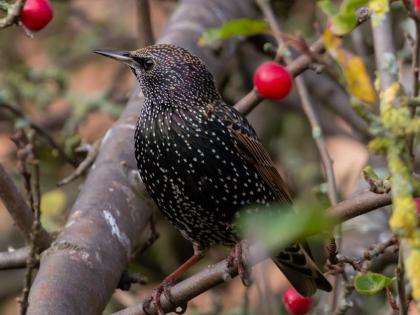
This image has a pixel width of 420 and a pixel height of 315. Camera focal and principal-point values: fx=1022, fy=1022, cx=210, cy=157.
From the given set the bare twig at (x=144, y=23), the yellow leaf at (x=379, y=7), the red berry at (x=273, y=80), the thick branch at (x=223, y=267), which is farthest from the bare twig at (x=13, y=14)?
the bare twig at (x=144, y=23)

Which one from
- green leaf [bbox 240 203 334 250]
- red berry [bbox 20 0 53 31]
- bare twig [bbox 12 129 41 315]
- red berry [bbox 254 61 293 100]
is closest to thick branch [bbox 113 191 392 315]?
bare twig [bbox 12 129 41 315]

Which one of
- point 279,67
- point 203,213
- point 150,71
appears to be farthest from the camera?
point 150,71

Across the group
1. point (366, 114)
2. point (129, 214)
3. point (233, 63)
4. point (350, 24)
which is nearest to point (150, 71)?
point (129, 214)

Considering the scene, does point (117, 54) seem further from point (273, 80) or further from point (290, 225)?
point (290, 225)

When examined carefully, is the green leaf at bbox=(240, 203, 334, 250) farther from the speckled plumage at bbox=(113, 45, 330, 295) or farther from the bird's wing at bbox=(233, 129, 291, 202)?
the bird's wing at bbox=(233, 129, 291, 202)

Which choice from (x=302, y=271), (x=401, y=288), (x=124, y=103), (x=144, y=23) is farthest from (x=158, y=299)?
(x=124, y=103)

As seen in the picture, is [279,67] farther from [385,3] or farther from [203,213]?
[385,3]

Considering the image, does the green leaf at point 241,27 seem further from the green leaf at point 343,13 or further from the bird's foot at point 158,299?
the bird's foot at point 158,299
